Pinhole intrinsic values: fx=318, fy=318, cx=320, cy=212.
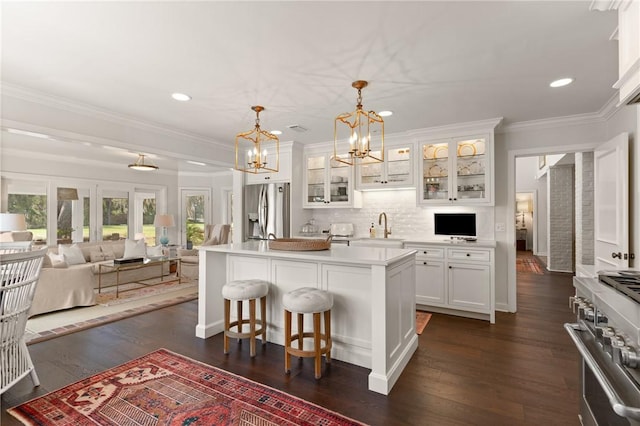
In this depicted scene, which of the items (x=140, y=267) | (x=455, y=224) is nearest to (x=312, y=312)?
(x=455, y=224)

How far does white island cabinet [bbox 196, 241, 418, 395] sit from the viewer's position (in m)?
2.37

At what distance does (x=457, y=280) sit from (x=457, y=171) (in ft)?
4.73

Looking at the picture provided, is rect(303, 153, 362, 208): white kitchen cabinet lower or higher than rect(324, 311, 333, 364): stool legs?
higher

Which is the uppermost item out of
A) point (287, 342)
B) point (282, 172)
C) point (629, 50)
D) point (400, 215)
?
point (629, 50)

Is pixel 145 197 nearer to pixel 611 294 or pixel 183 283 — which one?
pixel 183 283

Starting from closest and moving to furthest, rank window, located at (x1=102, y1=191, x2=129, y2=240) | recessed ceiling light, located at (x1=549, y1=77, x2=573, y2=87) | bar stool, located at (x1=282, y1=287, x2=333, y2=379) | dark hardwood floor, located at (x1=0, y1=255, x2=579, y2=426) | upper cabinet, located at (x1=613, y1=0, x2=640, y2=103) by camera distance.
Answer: upper cabinet, located at (x1=613, y1=0, x2=640, y2=103)
dark hardwood floor, located at (x1=0, y1=255, x2=579, y2=426)
bar stool, located at (x1=282, y1=287, x2=333, y2=379)
recessed ceiling light, located at (x1=549, y1=77, x2=573, y2=87)
window, located at (x1=102, y1=191, x2=129, y2=240)

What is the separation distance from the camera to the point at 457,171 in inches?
168

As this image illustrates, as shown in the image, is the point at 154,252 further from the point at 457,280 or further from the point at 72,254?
the point at 457,280

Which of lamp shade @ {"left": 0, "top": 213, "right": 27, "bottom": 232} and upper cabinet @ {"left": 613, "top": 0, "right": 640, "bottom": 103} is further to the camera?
lamp shade @ {"left": 0, "top": 213, "right": 27, "bottom": 232}

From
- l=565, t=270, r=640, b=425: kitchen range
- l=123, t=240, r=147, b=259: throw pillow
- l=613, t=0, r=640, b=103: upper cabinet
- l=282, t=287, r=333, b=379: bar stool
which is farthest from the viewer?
l=123, t=240, r=147, b=259: throw pillow

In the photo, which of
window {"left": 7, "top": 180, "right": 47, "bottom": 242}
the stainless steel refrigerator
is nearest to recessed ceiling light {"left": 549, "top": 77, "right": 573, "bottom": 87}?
the stainless steel refrigerator

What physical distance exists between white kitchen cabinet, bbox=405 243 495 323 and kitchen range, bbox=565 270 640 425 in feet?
Answer: 7.35

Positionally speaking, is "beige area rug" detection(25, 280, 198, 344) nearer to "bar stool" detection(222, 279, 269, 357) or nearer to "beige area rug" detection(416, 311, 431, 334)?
"bar stool" detection(222, 279, 269, 357)

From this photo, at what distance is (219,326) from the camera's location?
3.54 m
